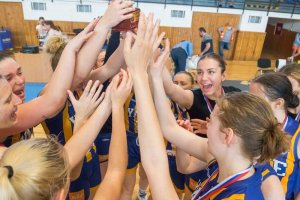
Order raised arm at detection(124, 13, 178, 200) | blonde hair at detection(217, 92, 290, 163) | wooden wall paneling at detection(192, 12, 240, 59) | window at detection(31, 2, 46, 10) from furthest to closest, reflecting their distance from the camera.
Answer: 1. wooden wall paneling at detection(192, 12, 240, 59)
2. window at detection(31, 2, 46, 10)
3. blonde hair at detection(217, 92, 290, 163)
4. raised arm at detection(124, 13, 178, 200)

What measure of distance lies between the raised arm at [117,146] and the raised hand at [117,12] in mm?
269

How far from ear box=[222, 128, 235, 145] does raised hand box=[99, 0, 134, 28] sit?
75cm

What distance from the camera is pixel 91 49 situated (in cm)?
137

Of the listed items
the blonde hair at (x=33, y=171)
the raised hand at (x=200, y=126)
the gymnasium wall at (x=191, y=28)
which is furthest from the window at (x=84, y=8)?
the blonde hair at (x=33, y=171)

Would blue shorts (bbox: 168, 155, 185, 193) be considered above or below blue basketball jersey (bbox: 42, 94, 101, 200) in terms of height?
below

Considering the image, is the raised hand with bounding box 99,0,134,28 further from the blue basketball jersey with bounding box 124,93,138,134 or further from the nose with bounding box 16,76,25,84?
the blue basketball jersey with bounding box 124,93,138,134

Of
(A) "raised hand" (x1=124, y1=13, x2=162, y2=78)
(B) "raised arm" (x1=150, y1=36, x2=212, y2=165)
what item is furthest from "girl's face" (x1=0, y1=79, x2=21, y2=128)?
(B) "raised arm" (x1=150, y1=36, x2=212, y2=165)

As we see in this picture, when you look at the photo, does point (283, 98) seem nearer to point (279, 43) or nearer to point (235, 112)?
point (235, 112)

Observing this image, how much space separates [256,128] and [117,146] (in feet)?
2.35

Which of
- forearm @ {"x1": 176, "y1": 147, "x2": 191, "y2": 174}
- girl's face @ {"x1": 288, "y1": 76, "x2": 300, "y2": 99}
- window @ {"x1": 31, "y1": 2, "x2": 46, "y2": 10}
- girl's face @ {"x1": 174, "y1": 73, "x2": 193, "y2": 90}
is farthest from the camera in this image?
window @ {"x1": 31, "y1": 2, "x2": 46, "y2": 10}

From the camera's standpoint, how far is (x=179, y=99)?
2.05 metres

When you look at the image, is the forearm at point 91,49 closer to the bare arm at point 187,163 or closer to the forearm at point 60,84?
the forearm at point 60,84

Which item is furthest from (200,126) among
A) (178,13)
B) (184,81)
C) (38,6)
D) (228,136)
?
(38,6)

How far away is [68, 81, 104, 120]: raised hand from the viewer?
1.43 metres
